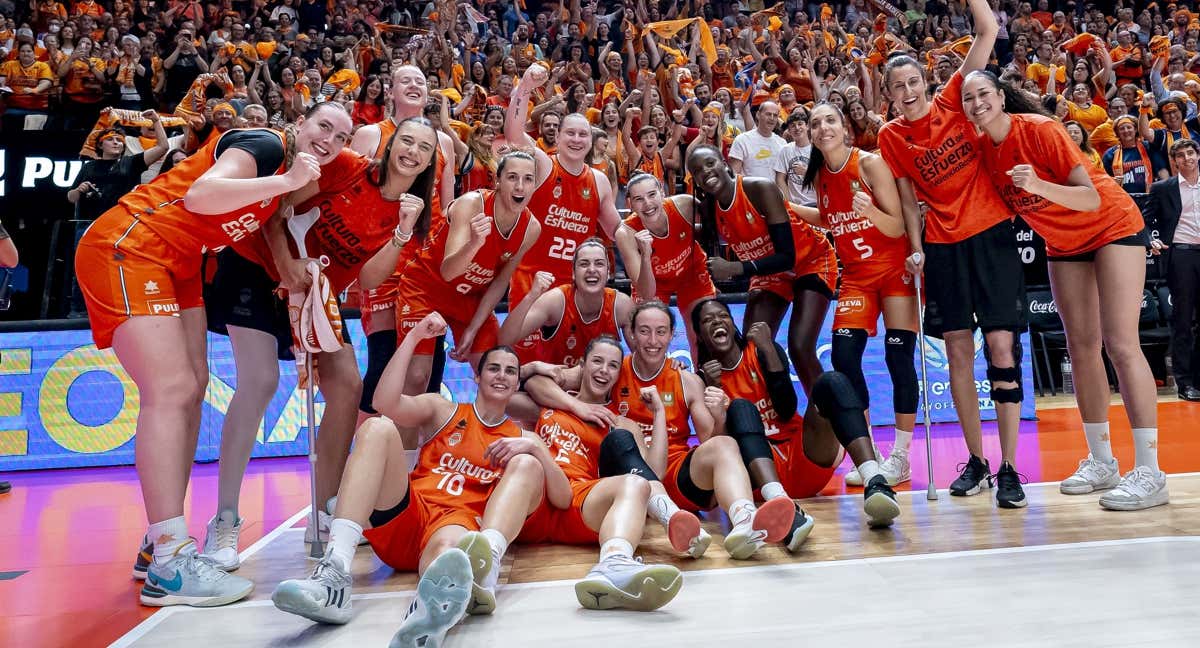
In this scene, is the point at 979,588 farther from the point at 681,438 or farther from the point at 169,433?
the point at 169,433

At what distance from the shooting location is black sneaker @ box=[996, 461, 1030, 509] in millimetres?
4273

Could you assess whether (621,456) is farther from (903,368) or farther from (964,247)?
(964,247)

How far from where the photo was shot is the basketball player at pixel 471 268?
4.73 metres

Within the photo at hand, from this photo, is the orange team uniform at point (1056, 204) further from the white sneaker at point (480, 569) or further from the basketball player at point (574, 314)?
the white sneaker at point (480, 569)

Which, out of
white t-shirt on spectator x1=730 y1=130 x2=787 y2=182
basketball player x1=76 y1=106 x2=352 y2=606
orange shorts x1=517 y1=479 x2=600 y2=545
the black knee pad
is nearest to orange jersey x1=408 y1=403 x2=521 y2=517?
orange shorts x1=517 y1=479 x2=600 y2=545

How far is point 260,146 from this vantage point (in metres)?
3.57

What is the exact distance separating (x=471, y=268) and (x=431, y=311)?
0.35 meters

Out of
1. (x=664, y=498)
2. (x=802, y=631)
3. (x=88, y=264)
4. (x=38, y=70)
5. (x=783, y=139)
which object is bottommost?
(x=802, y=631)

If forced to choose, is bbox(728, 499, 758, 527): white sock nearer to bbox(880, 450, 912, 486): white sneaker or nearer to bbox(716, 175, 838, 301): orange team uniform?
bbox(880, 450, 912, 486): white sneaker

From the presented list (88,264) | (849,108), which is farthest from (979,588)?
(849,108)

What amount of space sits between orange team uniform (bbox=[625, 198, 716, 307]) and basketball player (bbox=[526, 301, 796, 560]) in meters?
0.94

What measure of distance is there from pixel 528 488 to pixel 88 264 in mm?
1836

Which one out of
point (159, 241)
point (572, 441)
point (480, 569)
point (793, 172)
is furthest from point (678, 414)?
point (793, 172)

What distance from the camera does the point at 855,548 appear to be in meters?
3.66
